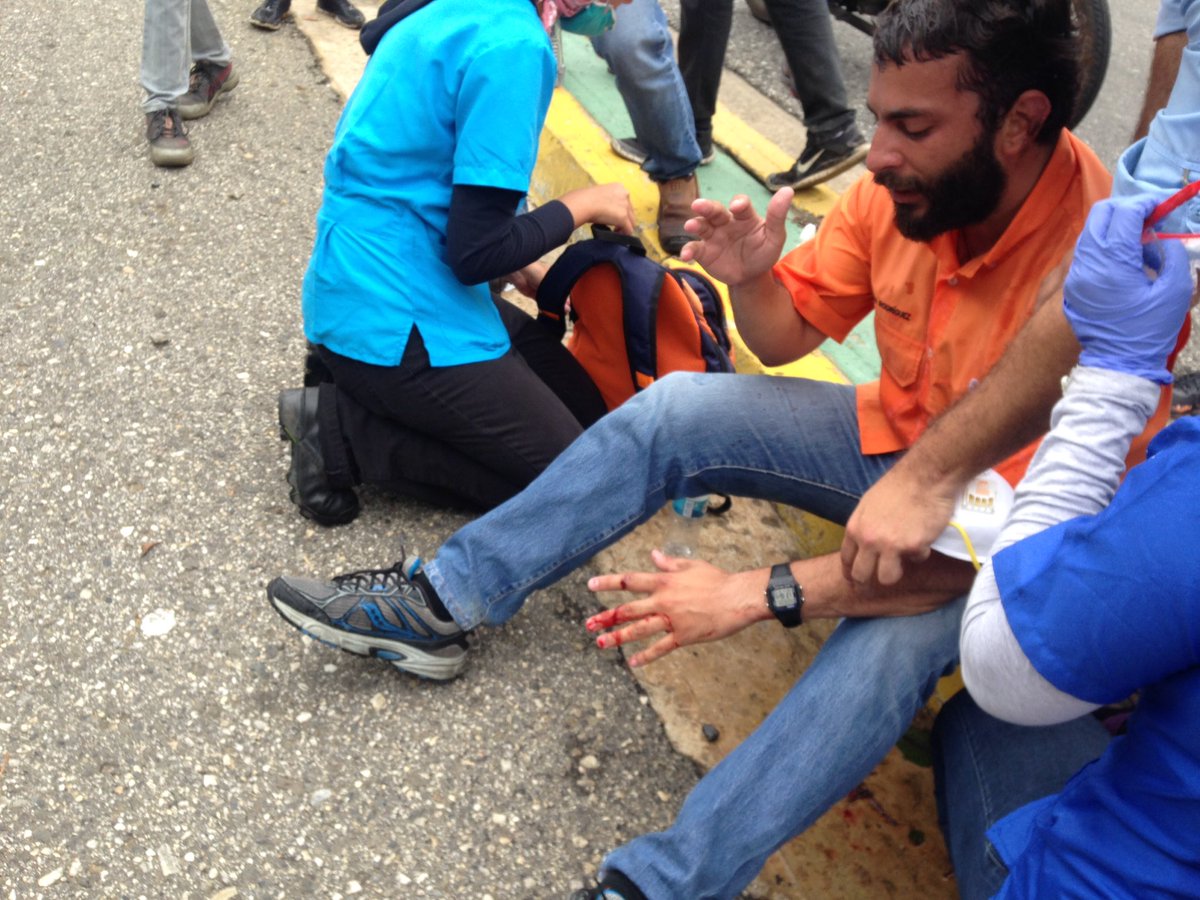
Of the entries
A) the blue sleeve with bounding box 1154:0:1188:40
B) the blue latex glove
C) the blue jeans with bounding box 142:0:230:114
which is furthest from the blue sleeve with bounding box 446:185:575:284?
the blue jeans with bounding box 142:0:230:114

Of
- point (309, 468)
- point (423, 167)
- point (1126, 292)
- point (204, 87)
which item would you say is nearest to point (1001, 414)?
point (1126, 292)

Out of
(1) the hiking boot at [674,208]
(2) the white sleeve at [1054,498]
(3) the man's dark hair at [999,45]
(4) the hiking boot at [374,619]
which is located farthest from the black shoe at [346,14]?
(2) the white sleeve at [1054,498]

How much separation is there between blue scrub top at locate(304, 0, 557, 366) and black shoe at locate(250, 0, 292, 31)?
2964 mm

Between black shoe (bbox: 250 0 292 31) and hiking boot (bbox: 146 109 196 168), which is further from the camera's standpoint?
black shoe (bbox: 250 0 292 31)

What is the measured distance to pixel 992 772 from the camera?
1.83m

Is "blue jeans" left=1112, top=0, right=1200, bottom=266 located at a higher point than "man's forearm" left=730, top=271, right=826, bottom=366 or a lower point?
higher

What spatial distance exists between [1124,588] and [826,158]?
2.93 meters

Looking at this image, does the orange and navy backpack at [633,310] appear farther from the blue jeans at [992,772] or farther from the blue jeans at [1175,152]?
the blue jeans at [992,772]

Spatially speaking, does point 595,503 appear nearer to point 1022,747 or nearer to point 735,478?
point 735,478

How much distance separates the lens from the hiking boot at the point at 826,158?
384cm

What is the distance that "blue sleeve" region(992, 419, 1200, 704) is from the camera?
116 centimetres

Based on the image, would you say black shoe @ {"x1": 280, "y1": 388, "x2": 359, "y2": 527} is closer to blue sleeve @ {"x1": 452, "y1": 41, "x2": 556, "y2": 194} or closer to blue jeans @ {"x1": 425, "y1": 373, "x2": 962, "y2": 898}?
blue jeans @ {"x1": 425, "y1": 373, "x2": 962, "y2": 898}

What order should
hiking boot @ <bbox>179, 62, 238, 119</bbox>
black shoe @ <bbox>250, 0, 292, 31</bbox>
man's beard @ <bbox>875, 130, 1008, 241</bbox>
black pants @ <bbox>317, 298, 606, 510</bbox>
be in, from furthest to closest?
black shoe @ <bbox>250, 0, 292, 31</bbox> → hiking boot @ <bbox>179, 62, 238, 119</bbox> → black pants @ <bbox>317, 298, 606, 510</bbox> → man's beard @ <bbox>875, 130, 1008, 241</bbox>

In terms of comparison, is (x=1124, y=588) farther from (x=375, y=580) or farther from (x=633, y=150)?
(x=633, y=150)
